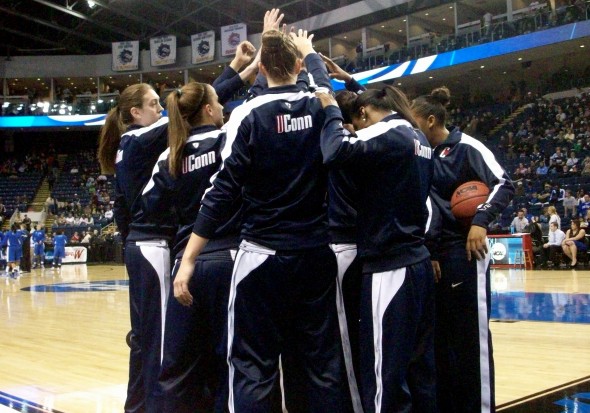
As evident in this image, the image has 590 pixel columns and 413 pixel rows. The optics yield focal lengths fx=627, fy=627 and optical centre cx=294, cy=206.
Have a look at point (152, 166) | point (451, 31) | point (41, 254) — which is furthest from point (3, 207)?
point (152, 166)

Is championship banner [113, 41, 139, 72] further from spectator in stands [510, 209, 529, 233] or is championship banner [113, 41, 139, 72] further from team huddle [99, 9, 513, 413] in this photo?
team huddle [99, 9, 513, 413]

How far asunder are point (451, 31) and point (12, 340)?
28308mm

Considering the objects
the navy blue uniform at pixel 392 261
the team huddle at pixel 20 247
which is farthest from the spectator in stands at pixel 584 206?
the team huddle at pixel 20 247

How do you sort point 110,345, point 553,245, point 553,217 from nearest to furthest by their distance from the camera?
1. point 110,345
2. point 553,217
3. point 553,245

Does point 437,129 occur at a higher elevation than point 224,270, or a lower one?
higher

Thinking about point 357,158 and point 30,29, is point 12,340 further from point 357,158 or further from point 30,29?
point 30,29

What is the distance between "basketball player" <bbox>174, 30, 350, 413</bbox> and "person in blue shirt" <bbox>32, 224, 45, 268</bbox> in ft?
73.9

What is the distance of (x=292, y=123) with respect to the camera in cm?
284

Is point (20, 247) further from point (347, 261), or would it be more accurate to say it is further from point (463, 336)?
point (463, 336)

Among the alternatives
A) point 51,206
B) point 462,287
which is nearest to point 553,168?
point 462,287

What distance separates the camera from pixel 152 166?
3.70 metres

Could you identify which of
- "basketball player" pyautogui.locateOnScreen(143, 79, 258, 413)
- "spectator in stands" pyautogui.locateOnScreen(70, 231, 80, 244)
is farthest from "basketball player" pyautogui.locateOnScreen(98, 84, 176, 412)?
"spectator in stands" pyautogui.locateOnScreen(70, 231, 80, 244)

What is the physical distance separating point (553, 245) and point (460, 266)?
13.1 metres

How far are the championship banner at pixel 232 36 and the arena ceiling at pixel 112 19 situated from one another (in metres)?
0.77
